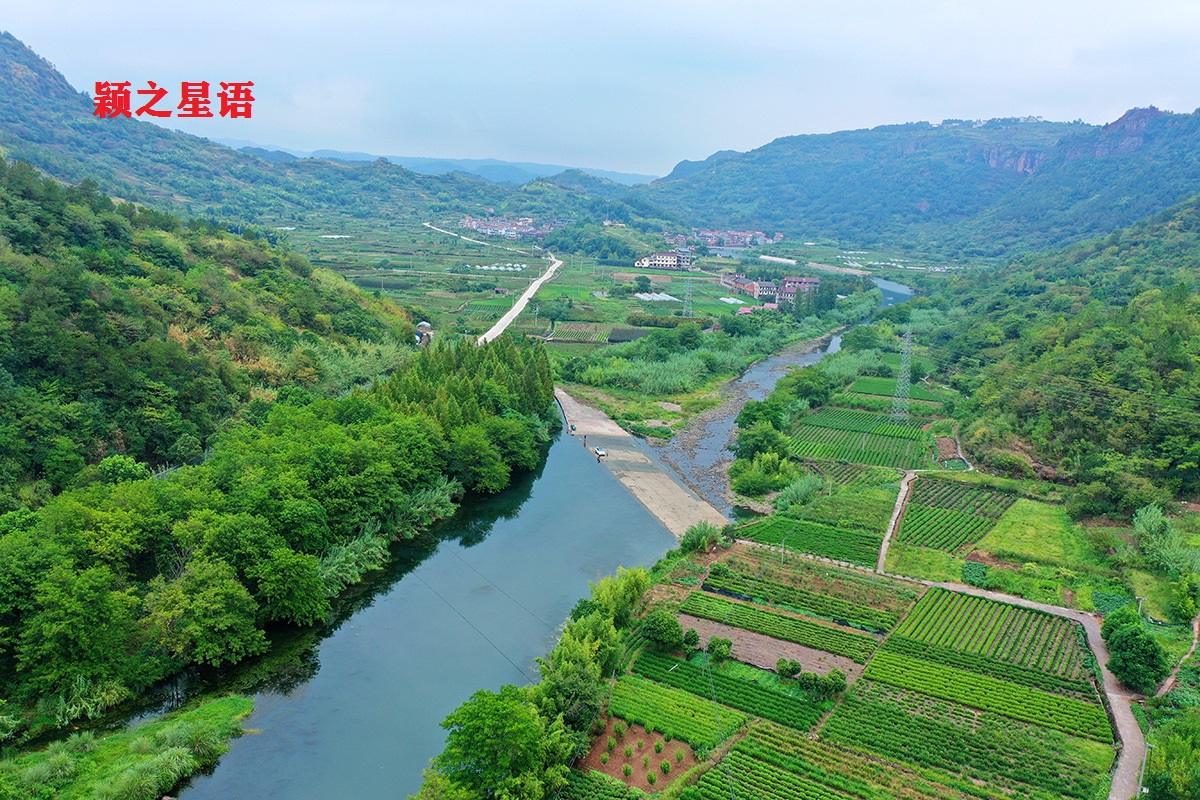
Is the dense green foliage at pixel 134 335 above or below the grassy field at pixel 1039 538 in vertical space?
above

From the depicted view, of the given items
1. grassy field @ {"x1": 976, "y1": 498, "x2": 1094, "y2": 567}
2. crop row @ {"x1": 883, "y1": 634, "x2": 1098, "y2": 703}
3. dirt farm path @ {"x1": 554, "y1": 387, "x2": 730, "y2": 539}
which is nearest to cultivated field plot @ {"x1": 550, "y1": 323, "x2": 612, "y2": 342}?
dirt farm path @ {"x1": 554, "y1": 387, "x2": 730, "y2": 539}

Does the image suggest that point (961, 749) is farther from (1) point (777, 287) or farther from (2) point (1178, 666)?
(1) point (777, 287)

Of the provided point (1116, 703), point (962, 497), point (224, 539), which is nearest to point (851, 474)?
point (962, 497)

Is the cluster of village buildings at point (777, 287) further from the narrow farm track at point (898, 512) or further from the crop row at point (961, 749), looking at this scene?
the crop row at point (961, 749)

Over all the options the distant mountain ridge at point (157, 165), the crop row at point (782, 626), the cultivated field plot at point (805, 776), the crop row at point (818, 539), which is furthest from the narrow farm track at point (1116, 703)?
the distant mountain ridge at point (157, 165)

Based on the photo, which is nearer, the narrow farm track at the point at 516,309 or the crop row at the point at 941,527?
the crop row at the point at 941,527

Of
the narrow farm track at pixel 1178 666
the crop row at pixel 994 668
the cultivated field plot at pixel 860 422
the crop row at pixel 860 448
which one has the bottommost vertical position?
the crop row at pixel 994 668
